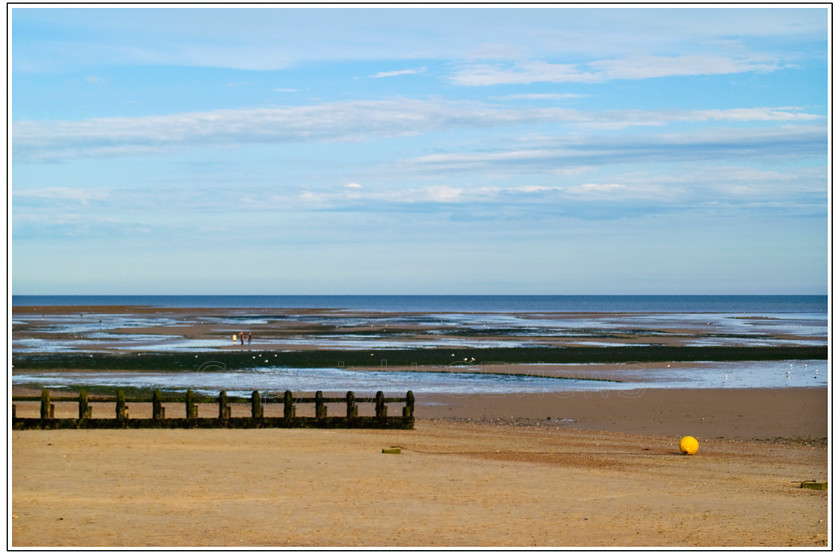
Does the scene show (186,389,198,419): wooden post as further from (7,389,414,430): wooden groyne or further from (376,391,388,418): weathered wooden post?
(376,391,388,418): weathered wooden post

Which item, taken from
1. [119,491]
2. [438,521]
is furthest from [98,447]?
[438,521]

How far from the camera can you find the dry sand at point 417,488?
12.3 metres

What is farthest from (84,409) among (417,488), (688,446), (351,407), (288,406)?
(688,446)

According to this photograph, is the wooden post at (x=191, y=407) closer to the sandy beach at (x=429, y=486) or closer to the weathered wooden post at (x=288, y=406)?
the sandy beach at (x=429, y=486)

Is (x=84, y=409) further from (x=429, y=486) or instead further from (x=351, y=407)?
(x=429, y=486)

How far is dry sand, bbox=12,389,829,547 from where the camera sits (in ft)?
40.4

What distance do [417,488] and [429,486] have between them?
269mm

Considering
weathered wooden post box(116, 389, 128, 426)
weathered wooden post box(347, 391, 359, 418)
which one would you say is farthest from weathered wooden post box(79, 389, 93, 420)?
weathered wooden post box(347, 391, 359, 418)

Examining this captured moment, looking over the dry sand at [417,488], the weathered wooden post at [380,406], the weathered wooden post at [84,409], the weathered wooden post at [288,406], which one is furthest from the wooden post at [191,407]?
the weathered wooden post at [380,406]

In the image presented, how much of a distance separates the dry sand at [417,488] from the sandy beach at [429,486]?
0.04 meters

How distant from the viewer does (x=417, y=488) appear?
1576cm

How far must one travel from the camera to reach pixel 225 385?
3650 centimetres

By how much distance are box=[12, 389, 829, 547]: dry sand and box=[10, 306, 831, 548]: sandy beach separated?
0.04 m
